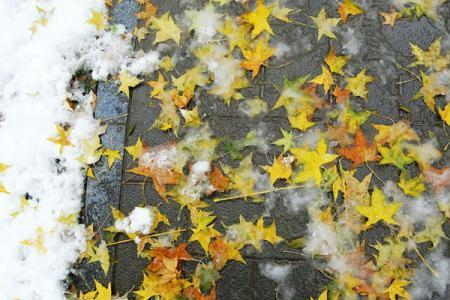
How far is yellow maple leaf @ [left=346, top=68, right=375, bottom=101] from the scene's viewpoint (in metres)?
2.82

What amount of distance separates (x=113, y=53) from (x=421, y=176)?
2252 millimetres

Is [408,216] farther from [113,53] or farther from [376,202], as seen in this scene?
[113,53]

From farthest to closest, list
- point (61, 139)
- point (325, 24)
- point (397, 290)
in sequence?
point (325, 24) < point (61, 139) < point (397, 290)

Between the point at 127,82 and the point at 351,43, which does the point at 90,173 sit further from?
the point at 351,43

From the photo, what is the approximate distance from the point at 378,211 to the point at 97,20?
236cm

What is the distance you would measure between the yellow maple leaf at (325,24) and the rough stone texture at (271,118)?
0.05 metres

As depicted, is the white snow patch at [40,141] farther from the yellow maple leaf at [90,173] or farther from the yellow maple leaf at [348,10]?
the yellow maple leaf at [348,10]

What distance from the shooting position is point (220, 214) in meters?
2.69

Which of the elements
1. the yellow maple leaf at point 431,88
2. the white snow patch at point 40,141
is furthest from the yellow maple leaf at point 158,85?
the yellow maple leaf at point 431,88

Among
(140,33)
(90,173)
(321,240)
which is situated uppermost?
(140,33)

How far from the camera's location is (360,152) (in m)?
2.70

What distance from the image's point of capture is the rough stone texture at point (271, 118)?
2.62 metres

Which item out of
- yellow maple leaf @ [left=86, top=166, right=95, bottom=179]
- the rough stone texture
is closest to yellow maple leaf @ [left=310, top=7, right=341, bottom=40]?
the rough stone texture

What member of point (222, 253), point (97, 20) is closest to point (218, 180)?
point (222, 253)
